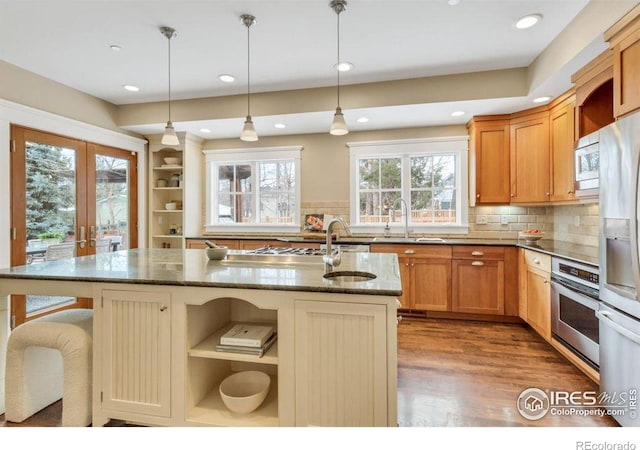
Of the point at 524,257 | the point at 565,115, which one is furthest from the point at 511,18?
the point at 524,257

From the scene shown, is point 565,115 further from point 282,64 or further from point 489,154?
point 282,64

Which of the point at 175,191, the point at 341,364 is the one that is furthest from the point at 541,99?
the point at 175,191

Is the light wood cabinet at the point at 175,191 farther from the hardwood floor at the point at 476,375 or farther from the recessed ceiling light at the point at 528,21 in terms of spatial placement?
the recessed ceiling light at the point at 528,21

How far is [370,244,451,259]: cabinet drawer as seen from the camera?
375 cm

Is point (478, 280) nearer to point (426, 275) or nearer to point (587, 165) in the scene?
point (426, 275)

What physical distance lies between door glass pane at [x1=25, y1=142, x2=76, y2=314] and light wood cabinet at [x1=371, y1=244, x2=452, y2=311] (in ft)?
12.2

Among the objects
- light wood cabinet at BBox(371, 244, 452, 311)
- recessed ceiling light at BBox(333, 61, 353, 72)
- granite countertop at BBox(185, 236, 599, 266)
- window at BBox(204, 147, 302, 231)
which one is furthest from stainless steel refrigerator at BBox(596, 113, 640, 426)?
window at BBox(204, 147, 302, 231)

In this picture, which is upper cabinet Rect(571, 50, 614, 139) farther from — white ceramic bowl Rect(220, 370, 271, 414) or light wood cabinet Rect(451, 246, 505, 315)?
white ceramic bowl Rect(220, 370, 271, 414)

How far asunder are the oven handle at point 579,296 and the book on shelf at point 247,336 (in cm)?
217

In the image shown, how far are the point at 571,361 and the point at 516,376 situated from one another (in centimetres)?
50

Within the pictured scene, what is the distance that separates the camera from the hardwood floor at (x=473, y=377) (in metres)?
1.98

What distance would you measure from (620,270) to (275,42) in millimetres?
2947

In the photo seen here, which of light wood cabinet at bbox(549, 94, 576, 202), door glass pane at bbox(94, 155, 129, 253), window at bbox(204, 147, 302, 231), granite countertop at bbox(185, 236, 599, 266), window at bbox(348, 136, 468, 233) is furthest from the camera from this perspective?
window at bbox(204, 147, 302, 231)

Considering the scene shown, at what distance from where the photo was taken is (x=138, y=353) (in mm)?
1771
